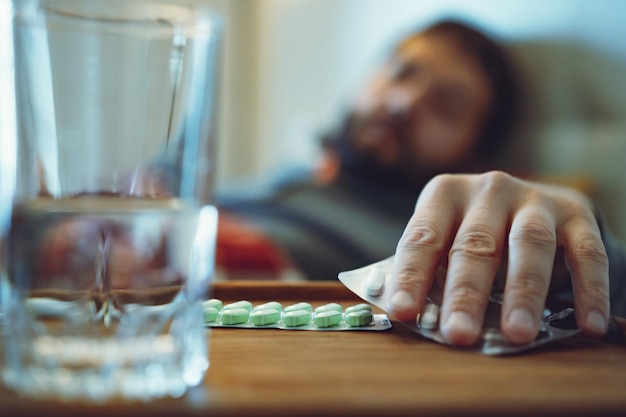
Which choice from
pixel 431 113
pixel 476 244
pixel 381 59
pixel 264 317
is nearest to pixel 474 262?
pixel 476 244

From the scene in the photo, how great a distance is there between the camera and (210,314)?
1.43ft

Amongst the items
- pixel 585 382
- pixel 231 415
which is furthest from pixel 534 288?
pixel 231 415

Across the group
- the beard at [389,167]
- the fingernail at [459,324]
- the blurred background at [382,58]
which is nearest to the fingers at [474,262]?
the fingernail at [459,324]

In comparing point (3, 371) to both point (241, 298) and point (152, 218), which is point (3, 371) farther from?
point (241, 298)

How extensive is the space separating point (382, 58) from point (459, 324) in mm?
1553

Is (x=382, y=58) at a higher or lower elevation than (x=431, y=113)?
higher

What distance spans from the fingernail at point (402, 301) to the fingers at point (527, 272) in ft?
0.17

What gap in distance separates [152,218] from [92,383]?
0.23ft

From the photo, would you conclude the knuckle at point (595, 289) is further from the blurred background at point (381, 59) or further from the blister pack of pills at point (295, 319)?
the blurred background at point (381, 59)

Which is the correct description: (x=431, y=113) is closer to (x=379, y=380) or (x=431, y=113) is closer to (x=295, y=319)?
(x=295, y=319)

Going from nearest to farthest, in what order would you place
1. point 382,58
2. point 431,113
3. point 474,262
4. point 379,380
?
point 379,380 < point 474,262 < point 431,113 < point 382,58

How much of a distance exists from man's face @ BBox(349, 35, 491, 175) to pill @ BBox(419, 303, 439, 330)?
119 centimetres

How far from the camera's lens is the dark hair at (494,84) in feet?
5.31

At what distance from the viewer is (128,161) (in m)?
0.31
